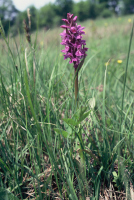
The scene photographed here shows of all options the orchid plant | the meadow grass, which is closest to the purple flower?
the orchid plant

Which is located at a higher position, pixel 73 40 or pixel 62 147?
pixel 73 40

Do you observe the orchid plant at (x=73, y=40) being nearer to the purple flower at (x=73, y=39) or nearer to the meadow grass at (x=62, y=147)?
the purple flower at (x=73, y=39)

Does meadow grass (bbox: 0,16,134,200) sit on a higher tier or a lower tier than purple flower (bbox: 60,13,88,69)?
lower

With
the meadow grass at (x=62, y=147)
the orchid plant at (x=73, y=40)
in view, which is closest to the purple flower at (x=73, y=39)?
the orchid plant at (x=73, y=40)

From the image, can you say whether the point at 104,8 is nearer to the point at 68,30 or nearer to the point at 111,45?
the point at 111,45

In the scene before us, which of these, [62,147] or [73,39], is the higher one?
[73,39]

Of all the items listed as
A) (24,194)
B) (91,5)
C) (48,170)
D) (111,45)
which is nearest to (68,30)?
(48,170)

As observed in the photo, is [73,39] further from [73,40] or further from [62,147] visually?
[62,147]

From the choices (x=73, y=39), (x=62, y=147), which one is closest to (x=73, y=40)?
(x=73, y=39)

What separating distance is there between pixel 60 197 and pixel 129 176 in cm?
36

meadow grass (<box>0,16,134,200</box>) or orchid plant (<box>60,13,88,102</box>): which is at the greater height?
orchid plant (<box>60,13,88,102</box>)

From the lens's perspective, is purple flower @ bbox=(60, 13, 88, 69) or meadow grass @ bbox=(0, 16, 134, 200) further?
purple flower @ bbox=(60, 13, 88, 69)

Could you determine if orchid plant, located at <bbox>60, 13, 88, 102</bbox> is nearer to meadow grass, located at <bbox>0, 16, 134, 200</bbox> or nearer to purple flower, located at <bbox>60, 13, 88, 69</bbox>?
purple flower, located at <bbox>60, 13, 88, 69</bbox>

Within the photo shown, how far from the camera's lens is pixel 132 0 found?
154 feet
